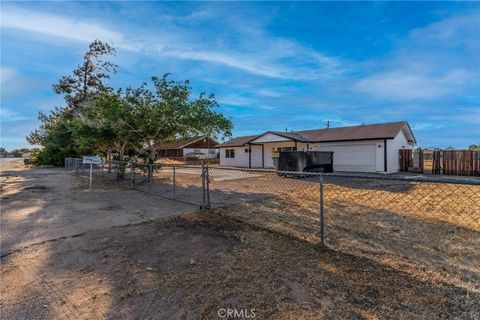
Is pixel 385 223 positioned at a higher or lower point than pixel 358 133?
lower

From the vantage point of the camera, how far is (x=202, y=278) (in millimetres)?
3260

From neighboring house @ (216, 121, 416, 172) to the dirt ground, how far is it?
16.2m

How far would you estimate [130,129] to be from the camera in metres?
13.5

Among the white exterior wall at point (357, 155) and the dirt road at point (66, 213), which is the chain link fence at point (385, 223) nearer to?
the dirt road at point (66, 213)

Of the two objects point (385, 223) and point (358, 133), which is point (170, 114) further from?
point (358, 133)

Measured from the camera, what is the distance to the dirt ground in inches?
103

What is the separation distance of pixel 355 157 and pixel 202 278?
2052 cm

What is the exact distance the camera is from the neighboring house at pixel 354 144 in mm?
19984

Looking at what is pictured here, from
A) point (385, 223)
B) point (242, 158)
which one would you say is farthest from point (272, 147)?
point (385, 223)

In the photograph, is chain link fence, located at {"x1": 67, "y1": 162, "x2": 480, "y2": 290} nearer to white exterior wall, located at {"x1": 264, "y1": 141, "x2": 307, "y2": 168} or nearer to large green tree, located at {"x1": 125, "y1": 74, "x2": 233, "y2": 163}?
large green tree, located at {"x1": 125, "y1": 74, "x2": 233, "y2": 163}

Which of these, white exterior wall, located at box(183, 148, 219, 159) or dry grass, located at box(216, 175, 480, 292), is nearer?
dry grass, located at box(216, 175, 480, 292)

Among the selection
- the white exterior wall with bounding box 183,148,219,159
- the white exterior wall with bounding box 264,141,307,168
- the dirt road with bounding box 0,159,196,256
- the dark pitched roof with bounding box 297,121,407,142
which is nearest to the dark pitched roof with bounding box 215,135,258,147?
the white exterior wall with bounding box 264,141,307,168

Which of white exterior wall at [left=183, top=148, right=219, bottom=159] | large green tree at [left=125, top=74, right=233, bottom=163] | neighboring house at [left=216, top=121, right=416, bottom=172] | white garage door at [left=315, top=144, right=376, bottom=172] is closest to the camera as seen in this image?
large green tree at [left=125, top=74, right=233, bottom=163]

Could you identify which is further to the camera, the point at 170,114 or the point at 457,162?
the point at 457,162
